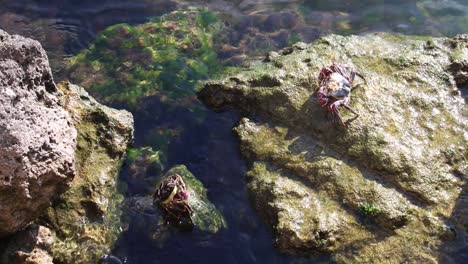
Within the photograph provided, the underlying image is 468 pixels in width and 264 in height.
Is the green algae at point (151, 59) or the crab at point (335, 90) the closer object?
the crab at point (335, 90)

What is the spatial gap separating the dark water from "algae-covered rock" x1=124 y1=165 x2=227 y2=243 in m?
0.16

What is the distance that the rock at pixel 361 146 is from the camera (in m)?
5.93

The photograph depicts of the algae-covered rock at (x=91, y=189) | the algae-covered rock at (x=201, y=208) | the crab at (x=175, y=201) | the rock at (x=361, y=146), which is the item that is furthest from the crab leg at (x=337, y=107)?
the algae-covered rock at (x=91, y=189)

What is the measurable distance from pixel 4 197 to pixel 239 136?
10.5 feet

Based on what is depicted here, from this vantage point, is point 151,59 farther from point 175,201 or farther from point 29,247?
point 29,247

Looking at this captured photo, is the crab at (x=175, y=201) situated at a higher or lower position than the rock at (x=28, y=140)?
lower

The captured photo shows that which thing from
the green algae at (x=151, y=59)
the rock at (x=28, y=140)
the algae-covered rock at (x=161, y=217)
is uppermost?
the rock at (x=28, y=140)

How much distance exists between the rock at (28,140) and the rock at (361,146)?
2475 millimetres

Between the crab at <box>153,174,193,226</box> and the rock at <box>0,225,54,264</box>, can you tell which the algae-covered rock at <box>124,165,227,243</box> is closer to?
the crab at <box>153,174,193,226</box>

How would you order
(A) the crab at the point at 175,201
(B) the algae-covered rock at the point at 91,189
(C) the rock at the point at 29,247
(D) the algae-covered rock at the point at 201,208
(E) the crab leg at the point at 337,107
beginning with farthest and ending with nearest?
1. (E) the crab leg at the point at 337,107
2. (D) the algae-covered rock at the point at 201,208
3. (A) the crab at the point at 175,201
4. (B) the algae-covered rock at the point at 91,189
5. (C) the rock at the point at 29,247

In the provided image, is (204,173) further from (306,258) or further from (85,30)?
(85,30)

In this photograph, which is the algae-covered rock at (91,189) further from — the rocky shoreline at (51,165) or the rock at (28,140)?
the rock at (28,140)

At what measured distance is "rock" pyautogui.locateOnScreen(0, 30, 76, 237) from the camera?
4812 millimetres

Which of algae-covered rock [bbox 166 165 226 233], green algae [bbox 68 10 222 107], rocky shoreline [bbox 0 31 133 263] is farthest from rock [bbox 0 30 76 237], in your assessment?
green algae [bbox 68 10 222 107]
